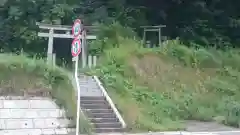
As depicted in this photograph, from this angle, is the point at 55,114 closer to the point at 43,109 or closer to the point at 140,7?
the point at 43,109

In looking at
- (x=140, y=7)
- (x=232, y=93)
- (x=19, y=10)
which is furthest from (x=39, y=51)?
(x=232, y=93)

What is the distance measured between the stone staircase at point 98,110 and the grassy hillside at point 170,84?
44 centimetres

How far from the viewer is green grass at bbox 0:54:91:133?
13961 mm

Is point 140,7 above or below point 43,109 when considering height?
above

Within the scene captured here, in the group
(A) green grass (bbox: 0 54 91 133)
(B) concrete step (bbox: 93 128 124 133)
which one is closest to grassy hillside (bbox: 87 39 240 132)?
(B) concrete step (bbox: 93 128 124 133)

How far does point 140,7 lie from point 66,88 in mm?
13747

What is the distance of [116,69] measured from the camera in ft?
60.5

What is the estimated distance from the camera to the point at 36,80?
14.3m

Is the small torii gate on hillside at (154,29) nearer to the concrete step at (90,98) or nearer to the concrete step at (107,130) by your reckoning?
the concrete step at (90,98)

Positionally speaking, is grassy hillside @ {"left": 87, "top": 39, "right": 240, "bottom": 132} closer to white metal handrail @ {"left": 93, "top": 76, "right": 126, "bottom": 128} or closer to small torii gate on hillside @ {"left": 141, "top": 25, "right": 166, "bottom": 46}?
white metal handrail @ {"left": 93, "top": 76, "right": 126, "bottom": 128}

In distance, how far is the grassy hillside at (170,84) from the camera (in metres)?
16.3

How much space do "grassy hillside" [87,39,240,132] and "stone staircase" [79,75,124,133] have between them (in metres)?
0.44

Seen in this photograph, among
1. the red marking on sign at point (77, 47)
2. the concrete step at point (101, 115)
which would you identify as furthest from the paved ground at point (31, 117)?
the red marking on sign at point (77, 47)

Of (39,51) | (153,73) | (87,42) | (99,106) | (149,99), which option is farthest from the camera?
(39,51)
